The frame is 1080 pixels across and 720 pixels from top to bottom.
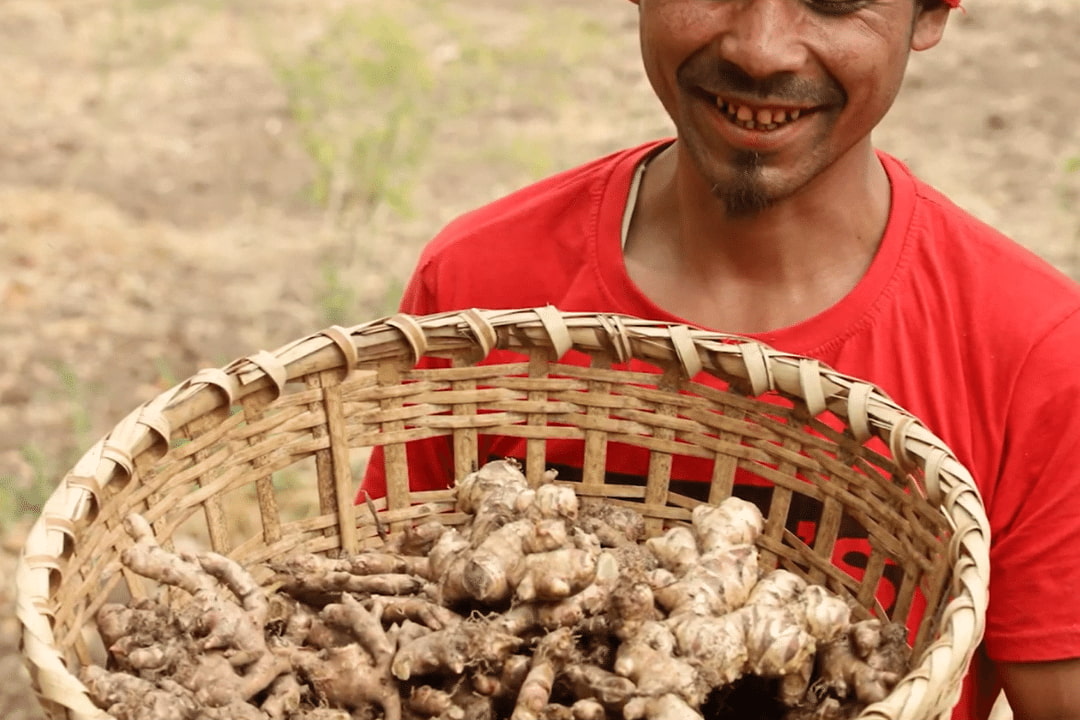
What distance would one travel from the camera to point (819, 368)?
1733mm

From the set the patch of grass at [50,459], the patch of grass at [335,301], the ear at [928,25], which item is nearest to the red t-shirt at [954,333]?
the ear at [928,25]

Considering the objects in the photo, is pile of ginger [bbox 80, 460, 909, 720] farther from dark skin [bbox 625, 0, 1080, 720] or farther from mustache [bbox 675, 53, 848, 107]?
mustache [bbox 675, 53, 848, 107]

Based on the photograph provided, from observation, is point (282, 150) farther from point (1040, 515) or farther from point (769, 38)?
point (1040, 515)

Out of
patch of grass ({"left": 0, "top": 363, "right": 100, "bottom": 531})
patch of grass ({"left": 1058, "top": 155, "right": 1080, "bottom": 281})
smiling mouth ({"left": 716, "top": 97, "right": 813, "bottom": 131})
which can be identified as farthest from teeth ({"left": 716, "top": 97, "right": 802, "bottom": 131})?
patch of grass ({"left": 1058, "top": 155, "right": 1080, "bottom": 281})

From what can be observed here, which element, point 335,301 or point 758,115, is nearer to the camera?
point 758,115

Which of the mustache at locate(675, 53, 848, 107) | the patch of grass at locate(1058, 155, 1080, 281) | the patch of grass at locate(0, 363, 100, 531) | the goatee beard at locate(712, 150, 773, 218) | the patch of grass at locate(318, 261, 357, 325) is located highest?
the mustache at locate(675, 53, 848, 107)

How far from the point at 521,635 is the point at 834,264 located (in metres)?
0.86

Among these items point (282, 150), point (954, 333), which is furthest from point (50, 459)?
point (954, 333)

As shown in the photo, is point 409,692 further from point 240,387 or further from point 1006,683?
point 1006,683

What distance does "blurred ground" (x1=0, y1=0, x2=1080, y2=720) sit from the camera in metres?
3.99

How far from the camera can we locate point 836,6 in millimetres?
1817

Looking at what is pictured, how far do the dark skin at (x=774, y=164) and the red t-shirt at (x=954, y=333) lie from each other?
55mm

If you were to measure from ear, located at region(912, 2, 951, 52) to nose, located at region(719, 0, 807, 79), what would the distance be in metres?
0.22

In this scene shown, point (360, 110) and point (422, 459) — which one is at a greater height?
point (360, 110)
